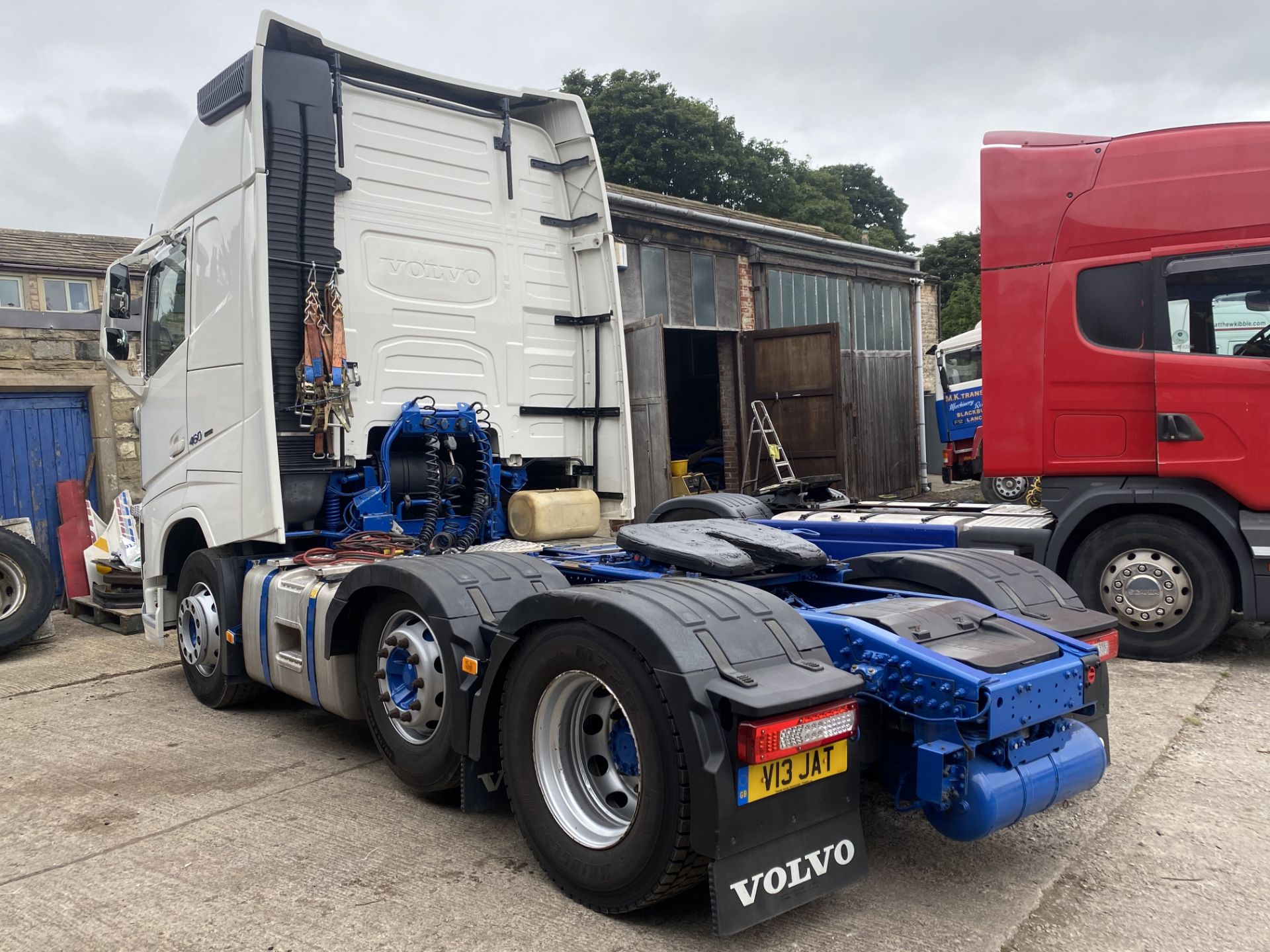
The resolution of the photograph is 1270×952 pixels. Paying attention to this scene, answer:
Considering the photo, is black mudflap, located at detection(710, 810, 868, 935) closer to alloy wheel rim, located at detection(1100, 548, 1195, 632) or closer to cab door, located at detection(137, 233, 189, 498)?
alloy wheel rim, located at detection(1100, 548, 1195, 632)

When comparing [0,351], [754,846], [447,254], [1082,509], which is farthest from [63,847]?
[0,351]

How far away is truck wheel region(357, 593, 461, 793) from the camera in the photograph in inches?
146

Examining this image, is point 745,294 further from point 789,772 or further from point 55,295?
point 789,772

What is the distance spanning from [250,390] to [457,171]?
1836mm

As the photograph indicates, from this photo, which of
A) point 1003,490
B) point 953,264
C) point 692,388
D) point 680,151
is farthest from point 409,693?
point 953,264

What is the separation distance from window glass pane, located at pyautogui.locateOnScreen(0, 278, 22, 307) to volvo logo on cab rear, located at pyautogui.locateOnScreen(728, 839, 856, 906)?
10964 millimetres

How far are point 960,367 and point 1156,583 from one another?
38.0ft

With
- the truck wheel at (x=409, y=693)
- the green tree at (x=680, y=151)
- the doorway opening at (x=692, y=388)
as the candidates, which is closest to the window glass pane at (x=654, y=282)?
the doorway opening at (x=692, y=388)

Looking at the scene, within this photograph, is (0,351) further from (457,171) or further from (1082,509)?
(1082,509)

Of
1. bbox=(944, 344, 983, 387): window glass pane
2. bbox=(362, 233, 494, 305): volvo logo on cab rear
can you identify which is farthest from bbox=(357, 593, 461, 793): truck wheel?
bbox=(944, 344, 983, 387): window glass pane

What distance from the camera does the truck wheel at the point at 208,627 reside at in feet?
17.3

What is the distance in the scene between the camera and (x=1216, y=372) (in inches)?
234

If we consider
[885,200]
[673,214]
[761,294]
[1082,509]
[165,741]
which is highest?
[885,200]

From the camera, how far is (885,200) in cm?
5719
